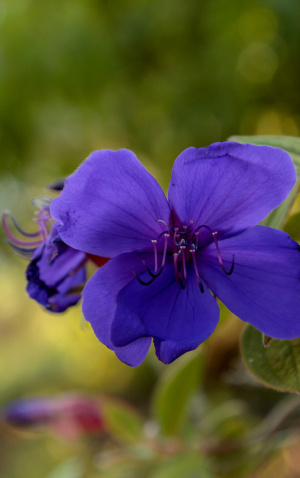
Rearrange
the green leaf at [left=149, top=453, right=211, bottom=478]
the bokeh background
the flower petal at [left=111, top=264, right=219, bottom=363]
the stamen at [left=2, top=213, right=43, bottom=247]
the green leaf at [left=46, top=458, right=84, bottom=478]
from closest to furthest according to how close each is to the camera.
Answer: the flower petal at [left=111, top=264, right=219, bottom=363] → the stamen at [left=2, top=213, right=43, bottom=247] → the green leaf at [left=149, top=453, right=211, bottom=478] → the green leaf at [left=46, top=458, right=84, bottom=478] → the bokeh background

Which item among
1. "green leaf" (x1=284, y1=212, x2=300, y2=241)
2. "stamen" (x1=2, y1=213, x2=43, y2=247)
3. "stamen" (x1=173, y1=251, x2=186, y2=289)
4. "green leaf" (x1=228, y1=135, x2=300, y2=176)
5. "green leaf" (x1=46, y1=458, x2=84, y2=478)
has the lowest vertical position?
"green leaf" (x1=46, y1=458, x2=84, y2=478)

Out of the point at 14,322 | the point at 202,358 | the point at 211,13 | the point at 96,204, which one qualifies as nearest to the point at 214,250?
the point at 96,204

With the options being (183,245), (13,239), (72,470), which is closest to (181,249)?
(183,245)

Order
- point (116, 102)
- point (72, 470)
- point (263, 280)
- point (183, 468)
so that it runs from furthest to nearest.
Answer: point (116, 102) → point (72, 470) → point (183, 468) → point (263, 280)

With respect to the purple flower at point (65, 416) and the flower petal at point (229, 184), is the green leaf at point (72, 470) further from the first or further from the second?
the flower petal at point (229, 184)

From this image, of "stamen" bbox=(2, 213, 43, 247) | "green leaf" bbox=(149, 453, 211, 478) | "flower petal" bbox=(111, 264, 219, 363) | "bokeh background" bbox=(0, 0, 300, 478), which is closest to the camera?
"flower petal" bbox=(111, 264, 219, 363)

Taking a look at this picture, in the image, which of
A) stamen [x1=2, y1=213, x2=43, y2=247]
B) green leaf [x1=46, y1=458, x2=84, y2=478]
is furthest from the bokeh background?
stamen [x1=2, y1=213, x2=43, y2=247]

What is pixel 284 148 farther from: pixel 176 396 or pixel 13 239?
pixel 176 396

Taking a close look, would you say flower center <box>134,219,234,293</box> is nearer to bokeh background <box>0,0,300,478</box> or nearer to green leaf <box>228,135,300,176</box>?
green leaf <box>228,135,300,176</box>
